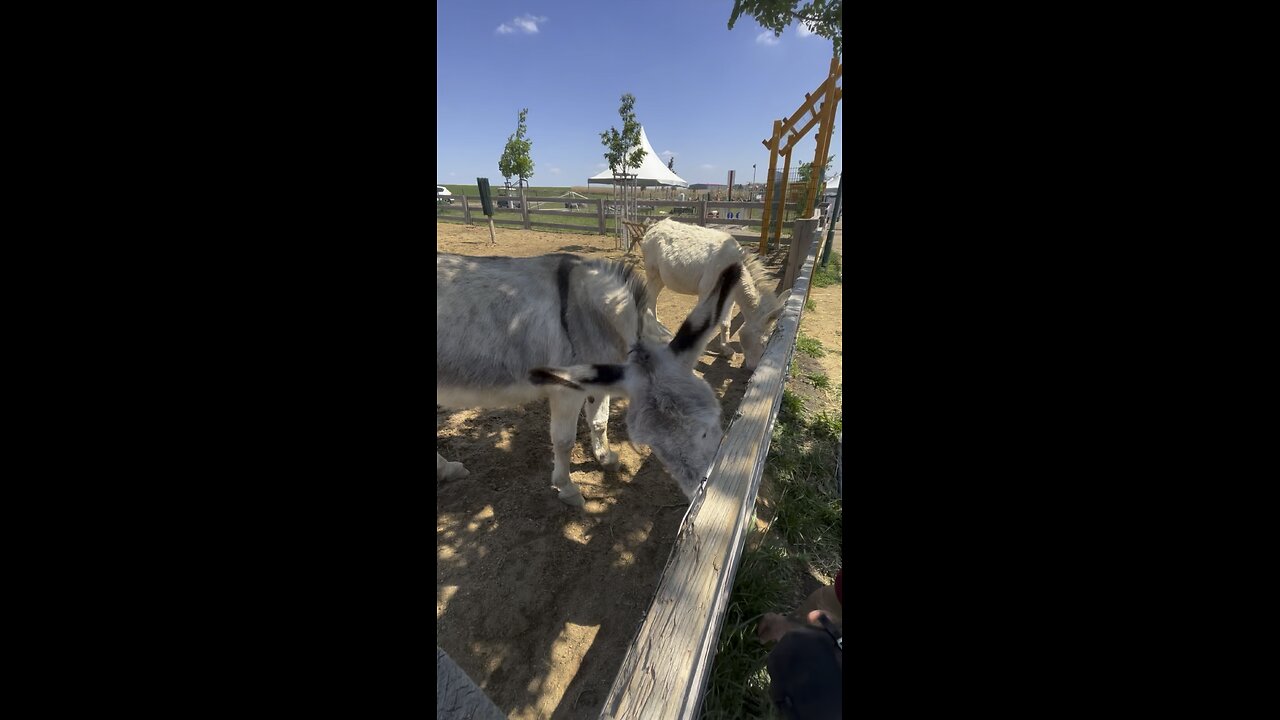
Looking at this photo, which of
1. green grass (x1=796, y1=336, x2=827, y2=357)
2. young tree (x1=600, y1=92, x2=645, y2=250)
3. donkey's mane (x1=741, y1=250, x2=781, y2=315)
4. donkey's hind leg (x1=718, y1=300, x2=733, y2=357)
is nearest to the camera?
donkey's mane (x1=741, y1=250, x2=781, y2=315)

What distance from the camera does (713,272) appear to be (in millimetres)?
7266

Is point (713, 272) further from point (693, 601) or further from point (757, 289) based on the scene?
point (693, 601)

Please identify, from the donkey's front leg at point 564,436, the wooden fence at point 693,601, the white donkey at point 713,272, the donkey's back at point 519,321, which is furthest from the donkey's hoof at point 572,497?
the white donkey at point 713,272

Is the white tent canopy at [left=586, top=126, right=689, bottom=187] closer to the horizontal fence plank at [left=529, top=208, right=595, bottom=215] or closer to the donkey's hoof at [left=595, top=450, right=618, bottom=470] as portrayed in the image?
the horizontal fence plank at [left=529, top=208, right=595, bottom=215]

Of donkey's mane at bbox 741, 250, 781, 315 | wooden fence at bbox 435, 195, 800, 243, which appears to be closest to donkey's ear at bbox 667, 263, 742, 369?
donkey's mane at bbox 741, 250, 781, 315

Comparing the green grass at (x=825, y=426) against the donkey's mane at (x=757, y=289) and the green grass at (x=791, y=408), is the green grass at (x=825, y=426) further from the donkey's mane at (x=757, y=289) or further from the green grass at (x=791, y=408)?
the donkey's mane at (x=757, y=289)

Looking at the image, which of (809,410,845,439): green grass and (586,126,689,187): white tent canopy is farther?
(586,126,689,187): white tent canopy

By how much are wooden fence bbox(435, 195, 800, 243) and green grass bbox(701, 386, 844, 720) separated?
1255 centimetres

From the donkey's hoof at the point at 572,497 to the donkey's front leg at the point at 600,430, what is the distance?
0.53 metres

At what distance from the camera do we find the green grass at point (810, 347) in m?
6.61

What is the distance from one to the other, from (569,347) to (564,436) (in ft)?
2.66

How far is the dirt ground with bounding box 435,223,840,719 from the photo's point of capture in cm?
256
